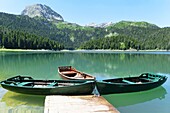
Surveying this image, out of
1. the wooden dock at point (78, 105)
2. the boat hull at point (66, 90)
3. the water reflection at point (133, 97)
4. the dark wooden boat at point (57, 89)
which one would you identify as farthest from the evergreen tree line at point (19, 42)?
the wooden dock at point (78, 105)

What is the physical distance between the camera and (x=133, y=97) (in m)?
18.2

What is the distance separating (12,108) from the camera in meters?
15.2

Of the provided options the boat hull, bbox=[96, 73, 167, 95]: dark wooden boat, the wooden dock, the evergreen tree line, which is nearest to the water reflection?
bbox=[96, 73, 167, 95]: dark wooden boat

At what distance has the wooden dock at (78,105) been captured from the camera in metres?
12.4

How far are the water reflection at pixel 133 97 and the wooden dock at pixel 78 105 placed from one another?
98.5 inches

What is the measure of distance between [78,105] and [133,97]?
6.57 meters

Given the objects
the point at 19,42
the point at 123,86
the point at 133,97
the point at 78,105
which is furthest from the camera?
the point at 19,42

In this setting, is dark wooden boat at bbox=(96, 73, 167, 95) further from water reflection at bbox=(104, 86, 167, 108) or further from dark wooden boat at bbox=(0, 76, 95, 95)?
dark wooden boat at bbox=(0, 76, 95, 95)

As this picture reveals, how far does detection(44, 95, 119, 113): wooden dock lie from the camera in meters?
12.4

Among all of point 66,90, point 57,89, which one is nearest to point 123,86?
point 66,90

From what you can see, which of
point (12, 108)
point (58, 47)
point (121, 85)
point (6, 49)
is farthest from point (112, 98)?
point (58, 47)

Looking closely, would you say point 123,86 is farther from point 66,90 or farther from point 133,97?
point 66,90

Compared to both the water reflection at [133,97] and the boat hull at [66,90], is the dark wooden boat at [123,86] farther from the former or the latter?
the boat hull at [66,90]

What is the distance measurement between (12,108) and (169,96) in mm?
13028
